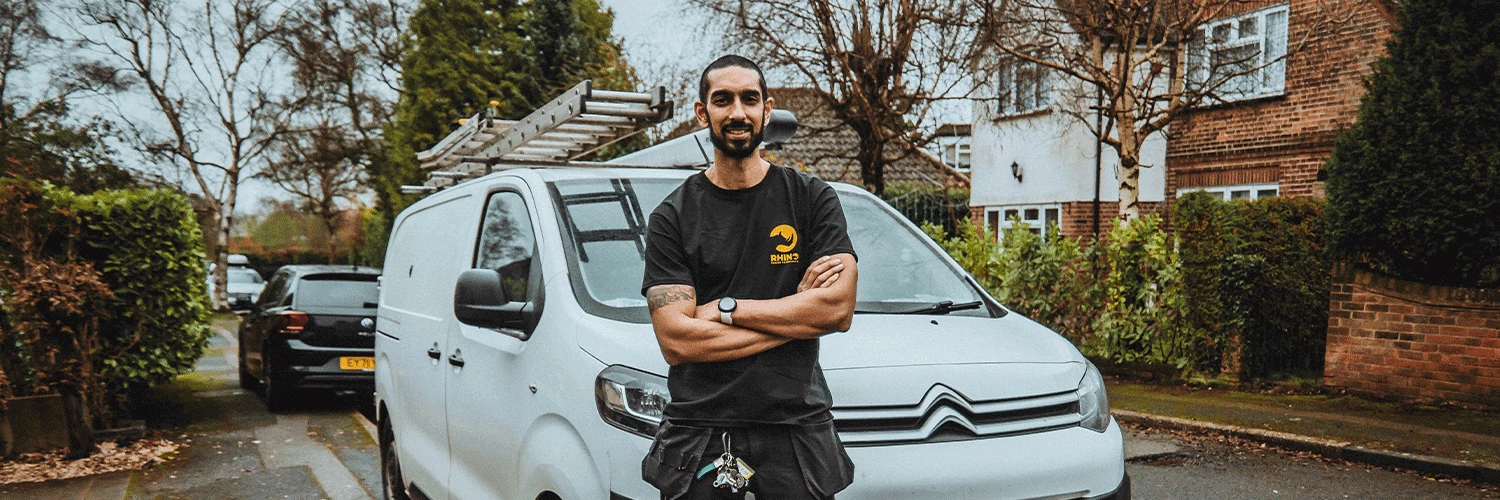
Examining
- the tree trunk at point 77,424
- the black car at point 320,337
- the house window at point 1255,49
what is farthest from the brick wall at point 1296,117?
the tree trunk at point 77,424

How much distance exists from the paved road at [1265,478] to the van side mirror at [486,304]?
4171mm

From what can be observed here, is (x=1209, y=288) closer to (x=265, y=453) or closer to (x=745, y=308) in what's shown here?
(x=265, y=453)

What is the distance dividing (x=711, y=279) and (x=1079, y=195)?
18070mm

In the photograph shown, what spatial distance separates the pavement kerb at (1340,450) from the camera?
6676 mm

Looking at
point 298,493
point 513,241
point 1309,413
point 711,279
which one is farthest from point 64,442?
point 1309,413

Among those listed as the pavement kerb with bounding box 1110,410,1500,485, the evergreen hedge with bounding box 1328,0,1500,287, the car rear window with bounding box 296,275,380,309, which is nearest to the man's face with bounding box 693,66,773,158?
the pavement kerb with bounding box 1110,410,1500,485

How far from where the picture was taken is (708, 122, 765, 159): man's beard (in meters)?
2.68

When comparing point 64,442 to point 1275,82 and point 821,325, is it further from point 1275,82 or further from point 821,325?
point 1275,82

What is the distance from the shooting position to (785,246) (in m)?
2.68

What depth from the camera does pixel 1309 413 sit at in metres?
8.80

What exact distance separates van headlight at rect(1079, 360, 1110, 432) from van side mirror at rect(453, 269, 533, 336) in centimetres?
188

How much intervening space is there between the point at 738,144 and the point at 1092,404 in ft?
5.41

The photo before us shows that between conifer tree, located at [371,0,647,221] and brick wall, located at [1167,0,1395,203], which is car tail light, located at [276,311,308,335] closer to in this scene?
conifer tree, located at [371,0,647,221]

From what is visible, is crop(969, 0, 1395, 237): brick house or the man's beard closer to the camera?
the man's beard
